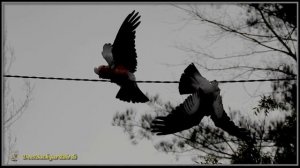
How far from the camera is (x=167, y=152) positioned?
5.89m

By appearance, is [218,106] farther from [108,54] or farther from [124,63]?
[108,54]

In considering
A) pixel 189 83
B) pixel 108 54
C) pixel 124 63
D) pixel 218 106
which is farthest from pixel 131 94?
pixel 218 106

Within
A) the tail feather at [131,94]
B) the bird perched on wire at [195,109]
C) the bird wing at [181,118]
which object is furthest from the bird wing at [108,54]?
the bird wing at [181,118]

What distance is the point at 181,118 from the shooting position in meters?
2.48

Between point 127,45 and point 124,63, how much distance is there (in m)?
0.17

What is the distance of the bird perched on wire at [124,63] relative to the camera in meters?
2.82

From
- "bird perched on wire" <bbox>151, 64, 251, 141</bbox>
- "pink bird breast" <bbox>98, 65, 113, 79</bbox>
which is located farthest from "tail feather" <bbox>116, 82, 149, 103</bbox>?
"bird perched on wire" <bbox>151, 64, 251, 141</bbox>

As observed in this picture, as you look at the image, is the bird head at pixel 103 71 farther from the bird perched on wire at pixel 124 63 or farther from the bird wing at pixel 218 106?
the bird wing at pixel 218 106

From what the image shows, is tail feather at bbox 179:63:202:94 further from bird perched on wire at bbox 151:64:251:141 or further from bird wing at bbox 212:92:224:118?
bird wing at bbox 212:92:224:118

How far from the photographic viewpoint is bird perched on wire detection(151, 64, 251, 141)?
2.42 meters

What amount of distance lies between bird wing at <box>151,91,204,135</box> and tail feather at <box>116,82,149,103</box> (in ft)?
1.61

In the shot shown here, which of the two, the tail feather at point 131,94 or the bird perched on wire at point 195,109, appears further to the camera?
the tail feather at point 131,94

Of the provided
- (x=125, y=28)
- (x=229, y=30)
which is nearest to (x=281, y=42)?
(x=229, y=30)

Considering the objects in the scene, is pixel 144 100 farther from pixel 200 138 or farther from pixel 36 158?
pixel 200 138
